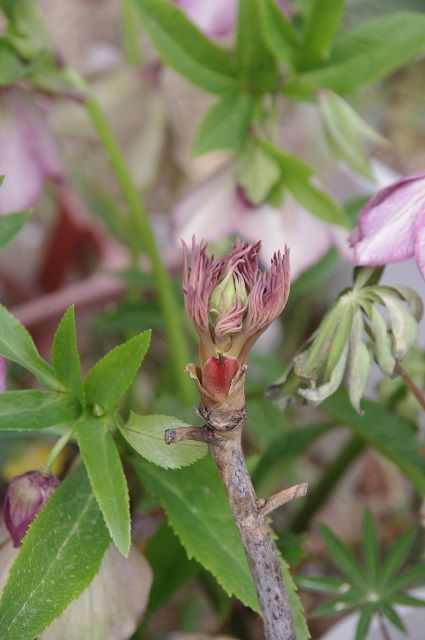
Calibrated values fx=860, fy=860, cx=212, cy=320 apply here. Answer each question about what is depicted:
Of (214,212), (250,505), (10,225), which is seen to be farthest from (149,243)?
(250,505)

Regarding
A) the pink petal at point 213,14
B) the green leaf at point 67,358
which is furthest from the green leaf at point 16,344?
the pink petal at point 213,14

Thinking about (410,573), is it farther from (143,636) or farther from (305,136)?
(305,136)

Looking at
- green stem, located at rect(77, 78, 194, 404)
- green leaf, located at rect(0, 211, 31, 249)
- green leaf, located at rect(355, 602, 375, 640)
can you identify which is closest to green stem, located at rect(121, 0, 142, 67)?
green stem, located at rect(77, 78, 194, 404)

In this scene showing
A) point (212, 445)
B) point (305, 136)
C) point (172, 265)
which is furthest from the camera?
point (172, 265)

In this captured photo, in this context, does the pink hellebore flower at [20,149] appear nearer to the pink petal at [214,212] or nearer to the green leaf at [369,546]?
the pink petal at [214,212]

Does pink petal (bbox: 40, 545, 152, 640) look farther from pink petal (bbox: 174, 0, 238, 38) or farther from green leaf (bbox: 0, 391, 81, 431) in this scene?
pink petal (bbox: 174, 0, 238, 38)

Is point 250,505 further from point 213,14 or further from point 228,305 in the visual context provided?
point 213,14

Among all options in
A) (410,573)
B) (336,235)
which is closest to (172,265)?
(336,235)
